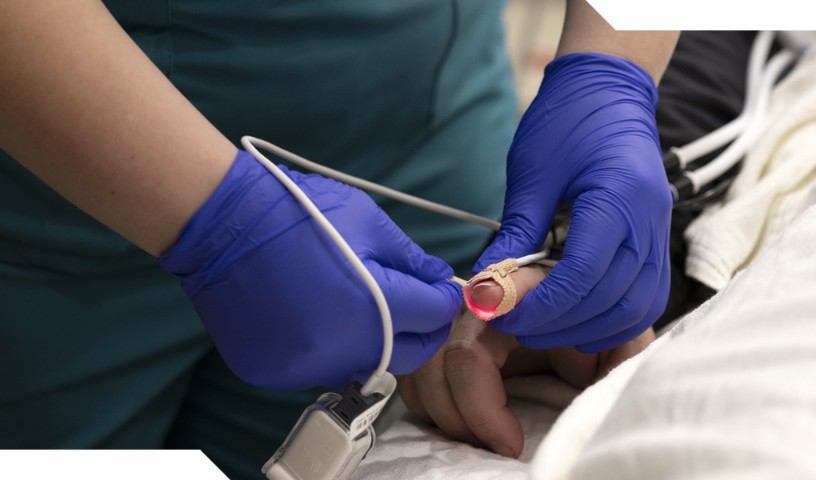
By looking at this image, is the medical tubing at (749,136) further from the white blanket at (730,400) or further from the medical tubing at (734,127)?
the white blanket at (730,400)

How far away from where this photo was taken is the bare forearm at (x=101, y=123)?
0.55 metres

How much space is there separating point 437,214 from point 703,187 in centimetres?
32

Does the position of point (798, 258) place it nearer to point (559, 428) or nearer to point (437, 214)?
point (559, 428)

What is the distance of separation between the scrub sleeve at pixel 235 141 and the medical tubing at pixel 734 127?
228 mm

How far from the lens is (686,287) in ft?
3.01

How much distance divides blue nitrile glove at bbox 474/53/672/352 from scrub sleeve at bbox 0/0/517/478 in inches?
5.8

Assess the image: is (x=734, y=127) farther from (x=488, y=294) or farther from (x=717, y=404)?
(x=717, y=404)

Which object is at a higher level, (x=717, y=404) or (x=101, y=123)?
(x=101, y=123)

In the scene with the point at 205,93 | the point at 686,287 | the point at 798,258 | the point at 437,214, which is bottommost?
the point at 686,287

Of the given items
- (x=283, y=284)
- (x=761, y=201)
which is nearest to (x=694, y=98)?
(x=761, y=201)

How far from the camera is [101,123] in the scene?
573mm

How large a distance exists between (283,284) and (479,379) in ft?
0.68

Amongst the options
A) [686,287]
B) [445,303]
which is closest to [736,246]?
[686,287]

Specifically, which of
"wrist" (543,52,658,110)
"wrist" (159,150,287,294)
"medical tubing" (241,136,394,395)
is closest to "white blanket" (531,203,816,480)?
"medical tubing" (241,136,394,395)
